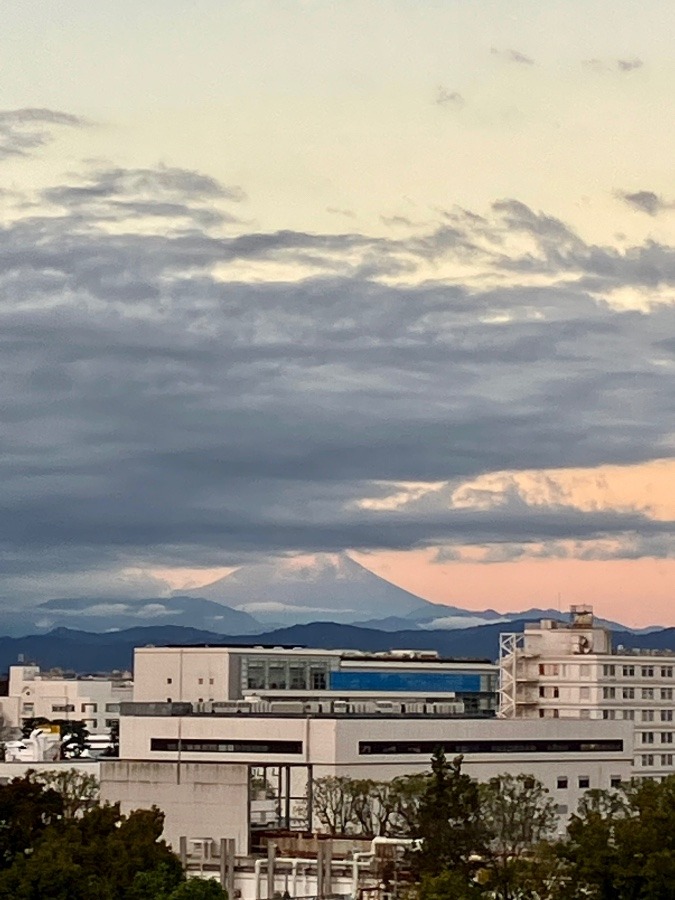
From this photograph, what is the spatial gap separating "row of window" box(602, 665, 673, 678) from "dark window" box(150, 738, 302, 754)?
4494 cm

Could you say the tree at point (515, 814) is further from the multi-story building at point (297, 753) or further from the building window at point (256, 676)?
the building window at point (256, 676)

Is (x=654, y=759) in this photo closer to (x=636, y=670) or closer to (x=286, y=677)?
(x=636, y=670)

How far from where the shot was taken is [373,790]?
4437 inches

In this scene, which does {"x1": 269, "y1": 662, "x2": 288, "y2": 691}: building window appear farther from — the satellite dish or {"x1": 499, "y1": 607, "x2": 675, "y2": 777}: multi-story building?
the satellite dish

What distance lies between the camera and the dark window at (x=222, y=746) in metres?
122

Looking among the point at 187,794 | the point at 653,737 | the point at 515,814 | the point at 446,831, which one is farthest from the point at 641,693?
the point at 446,831

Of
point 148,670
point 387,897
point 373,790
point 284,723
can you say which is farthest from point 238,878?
point 148,670

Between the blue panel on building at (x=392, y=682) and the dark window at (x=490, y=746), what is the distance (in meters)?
52.7

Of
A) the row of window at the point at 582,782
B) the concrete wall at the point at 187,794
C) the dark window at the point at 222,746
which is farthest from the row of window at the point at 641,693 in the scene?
the concrete wall at the point at 187,794

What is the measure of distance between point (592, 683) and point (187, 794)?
6441cm

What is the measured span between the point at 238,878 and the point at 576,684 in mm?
79870

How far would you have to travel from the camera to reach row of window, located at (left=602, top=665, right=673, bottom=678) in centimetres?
16162

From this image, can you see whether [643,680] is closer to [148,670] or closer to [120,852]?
[148,670]

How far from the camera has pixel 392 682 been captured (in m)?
191
